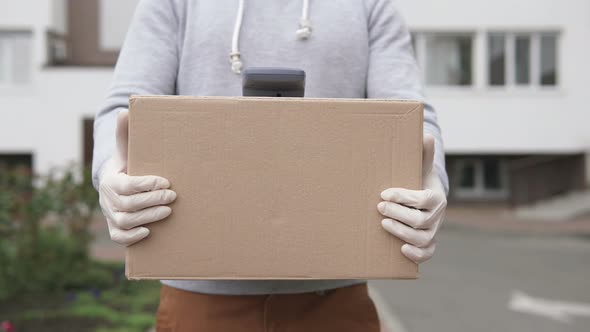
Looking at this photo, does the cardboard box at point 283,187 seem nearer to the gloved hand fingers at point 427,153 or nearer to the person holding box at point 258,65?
the gloved hand fingers at point 427,153

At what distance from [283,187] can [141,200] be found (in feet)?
0.82

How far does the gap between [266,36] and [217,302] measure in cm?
60

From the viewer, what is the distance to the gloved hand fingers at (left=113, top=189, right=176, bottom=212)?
3.58ft

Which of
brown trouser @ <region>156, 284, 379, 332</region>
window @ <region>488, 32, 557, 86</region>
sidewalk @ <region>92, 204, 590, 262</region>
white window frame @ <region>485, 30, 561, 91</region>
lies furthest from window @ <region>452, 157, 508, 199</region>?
brown trouser @ <region>156, 284, 379, 332</region>

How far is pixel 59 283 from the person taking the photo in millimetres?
5258

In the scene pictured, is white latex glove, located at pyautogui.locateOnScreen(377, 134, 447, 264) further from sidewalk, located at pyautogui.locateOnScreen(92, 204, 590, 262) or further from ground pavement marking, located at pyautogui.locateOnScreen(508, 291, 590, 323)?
sidewalk, located at pyautogui.locateOnScreen(92, 204, 590, 262)

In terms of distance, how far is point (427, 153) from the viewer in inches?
46.8

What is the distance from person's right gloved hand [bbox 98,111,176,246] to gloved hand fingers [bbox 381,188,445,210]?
384 mm

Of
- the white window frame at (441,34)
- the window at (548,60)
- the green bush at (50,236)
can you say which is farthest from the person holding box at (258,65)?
the window at (548,60)

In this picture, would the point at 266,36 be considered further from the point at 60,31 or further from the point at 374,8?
the point at 60,31

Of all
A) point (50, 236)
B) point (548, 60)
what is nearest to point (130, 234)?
point (50, 236)

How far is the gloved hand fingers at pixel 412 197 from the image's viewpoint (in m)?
1.13

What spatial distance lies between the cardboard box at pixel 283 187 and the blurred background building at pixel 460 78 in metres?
14.1

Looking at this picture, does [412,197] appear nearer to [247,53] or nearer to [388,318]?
[247,53]
